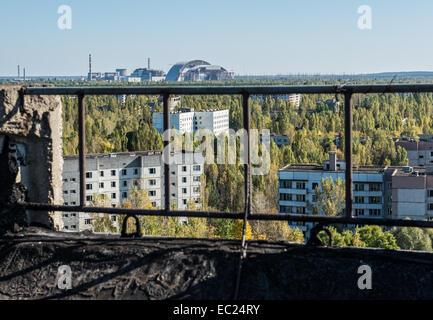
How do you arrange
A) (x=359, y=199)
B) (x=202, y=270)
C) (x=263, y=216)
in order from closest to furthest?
(x=202, y=270), (x=263, y=216), (x=359, y=199)

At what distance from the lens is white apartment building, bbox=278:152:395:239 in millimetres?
43188

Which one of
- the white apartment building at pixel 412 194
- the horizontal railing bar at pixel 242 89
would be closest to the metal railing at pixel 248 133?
the horizontal railing bar at pixel 242 89

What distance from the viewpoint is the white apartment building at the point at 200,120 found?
3174 inches

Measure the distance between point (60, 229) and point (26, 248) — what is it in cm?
55

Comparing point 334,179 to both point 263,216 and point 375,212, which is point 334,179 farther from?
point 263,216

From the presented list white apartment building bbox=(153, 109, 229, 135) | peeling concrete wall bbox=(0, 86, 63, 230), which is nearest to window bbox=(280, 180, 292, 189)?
white apartment building bbox=(153, 109, 229, 135)

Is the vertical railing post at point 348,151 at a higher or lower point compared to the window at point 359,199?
higher

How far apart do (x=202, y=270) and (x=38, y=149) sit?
143 cm

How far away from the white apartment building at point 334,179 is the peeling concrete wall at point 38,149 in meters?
38.4

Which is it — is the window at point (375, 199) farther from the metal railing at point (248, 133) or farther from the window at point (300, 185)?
the metal railing at point (248, 133)

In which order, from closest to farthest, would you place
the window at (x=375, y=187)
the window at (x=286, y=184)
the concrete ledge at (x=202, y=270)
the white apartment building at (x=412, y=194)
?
the concrete ledge at (x=202, y=270) < the white apartment building at (x=412, y=194) < the window at (x=375, y=187) < the window at (x=286, y=184)

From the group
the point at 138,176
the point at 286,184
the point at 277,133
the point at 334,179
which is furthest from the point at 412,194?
the point at 277,133

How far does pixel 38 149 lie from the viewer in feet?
14.1
